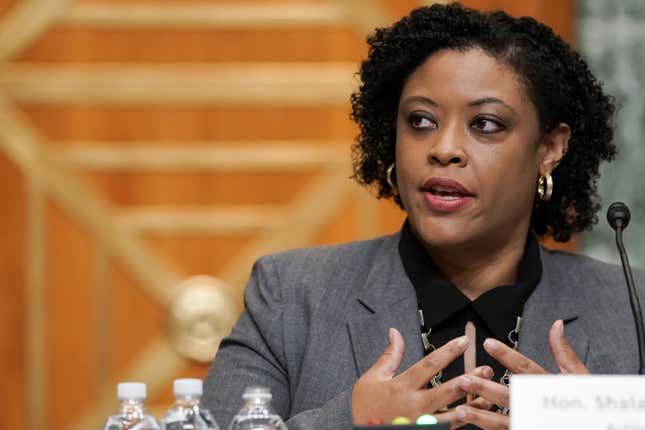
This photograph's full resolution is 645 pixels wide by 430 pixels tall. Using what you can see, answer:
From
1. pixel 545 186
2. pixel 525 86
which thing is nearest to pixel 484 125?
pixel 525 86

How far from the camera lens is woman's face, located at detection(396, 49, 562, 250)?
2.44m

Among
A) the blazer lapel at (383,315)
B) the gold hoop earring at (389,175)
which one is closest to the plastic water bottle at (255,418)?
the blazer lapel at (383,315)

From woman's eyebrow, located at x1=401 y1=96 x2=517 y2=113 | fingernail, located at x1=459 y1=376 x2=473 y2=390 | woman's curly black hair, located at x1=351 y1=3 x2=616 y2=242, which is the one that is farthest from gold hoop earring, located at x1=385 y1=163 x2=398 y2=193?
fingernail, located at x1=459 y1=376 x2=473 y2=390

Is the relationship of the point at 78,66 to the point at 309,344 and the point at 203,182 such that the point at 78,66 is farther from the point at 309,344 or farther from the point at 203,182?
the point at 309,344

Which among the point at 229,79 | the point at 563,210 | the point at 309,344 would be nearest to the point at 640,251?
the point at 563,210

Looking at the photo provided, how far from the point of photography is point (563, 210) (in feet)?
9.28

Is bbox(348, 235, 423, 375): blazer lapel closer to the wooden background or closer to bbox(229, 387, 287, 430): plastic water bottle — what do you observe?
bbox(229, 387, 287, 430): plastic water bottle

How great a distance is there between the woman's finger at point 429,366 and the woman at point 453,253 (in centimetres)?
30

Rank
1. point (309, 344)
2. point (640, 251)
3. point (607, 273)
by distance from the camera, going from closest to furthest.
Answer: point (309, 344)
point (607, 273)
point (640, 251)

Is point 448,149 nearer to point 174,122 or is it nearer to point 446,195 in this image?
point 446,195

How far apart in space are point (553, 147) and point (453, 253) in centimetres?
32

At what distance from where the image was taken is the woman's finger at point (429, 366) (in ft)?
6.57

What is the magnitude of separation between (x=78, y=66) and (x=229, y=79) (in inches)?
18.1

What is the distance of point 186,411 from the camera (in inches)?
72.7
